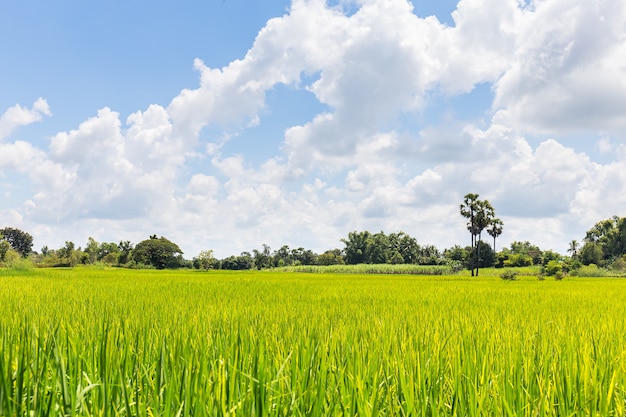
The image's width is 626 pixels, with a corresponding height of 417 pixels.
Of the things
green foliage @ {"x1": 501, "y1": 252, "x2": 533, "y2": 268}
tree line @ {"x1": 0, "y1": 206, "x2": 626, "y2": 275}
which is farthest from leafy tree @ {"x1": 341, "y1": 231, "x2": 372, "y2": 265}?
green foliage @ {"x1": 501, "y1": 252, "x2": 533, "y2": 268}

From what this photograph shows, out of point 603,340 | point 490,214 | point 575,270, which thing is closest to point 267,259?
point 490,214

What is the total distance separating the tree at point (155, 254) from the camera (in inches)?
2997

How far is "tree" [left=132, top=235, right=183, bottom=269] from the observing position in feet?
250

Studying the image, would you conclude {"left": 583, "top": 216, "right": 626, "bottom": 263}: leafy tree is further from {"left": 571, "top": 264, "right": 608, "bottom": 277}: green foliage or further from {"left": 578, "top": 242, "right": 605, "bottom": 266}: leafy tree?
{"left": 571, "top": 264, "right": 608, "bottom": 277}: green foliage

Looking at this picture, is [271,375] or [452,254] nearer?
[271,375]

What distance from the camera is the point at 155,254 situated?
250ft

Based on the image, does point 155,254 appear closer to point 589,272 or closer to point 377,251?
point 377,251

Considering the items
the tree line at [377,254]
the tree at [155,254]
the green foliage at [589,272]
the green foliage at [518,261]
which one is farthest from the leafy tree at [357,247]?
the green foliage at [589,272]

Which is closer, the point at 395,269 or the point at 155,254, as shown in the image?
the point at 395,269

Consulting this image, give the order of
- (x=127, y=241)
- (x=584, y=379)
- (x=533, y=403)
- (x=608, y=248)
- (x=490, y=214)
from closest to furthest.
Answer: (x=533, y=403)
(x=584, y=379)
(x=490, y=214)
(x=608, y=248)
(x=127, y=241)

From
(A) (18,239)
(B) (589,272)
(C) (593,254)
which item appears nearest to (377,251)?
(C) (593,254)

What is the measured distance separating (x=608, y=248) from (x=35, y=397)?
92.8 m

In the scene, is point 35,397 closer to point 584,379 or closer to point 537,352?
point 584,379

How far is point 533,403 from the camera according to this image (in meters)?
1.90
